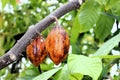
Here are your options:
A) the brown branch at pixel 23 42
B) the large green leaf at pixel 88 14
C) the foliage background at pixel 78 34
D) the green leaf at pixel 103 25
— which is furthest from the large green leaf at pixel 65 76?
the green leaf at pixel 103 25

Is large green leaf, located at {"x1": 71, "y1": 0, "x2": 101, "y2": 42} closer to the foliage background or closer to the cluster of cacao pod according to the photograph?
the foliage background

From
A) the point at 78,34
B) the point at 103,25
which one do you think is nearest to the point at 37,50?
the point at 103,25

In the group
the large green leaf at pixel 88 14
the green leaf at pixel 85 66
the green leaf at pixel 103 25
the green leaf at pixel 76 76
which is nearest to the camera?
the green leaf at pixel 85 66

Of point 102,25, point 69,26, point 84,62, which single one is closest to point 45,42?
point 84,62

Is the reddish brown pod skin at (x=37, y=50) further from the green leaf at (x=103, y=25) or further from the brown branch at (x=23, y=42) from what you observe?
the green leaf at (x=103, y=25)

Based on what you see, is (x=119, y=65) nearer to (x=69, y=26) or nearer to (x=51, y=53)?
(x=51, y=53)

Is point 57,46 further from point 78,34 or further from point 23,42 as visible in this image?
point 78,34
